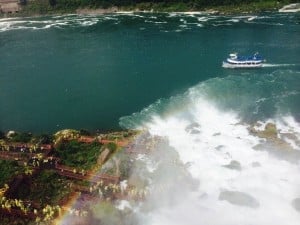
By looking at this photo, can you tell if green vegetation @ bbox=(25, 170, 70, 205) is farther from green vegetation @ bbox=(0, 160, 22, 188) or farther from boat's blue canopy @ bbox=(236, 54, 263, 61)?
boat's blue canopy @ bbox=(236, 54, 263, 61)

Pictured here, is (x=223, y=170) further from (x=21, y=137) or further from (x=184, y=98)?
(x=21, y=137)

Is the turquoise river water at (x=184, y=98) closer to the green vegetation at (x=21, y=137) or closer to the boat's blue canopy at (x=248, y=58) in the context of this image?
the boat's blue canopy at (x=248, y=58)

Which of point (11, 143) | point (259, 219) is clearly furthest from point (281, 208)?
point (11, 143)

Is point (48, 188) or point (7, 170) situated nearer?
point (48, 188)

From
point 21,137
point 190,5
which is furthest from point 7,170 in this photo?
point 190,5

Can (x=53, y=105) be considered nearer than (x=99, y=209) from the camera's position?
No

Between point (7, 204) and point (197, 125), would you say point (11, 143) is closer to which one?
point (7, 204)
